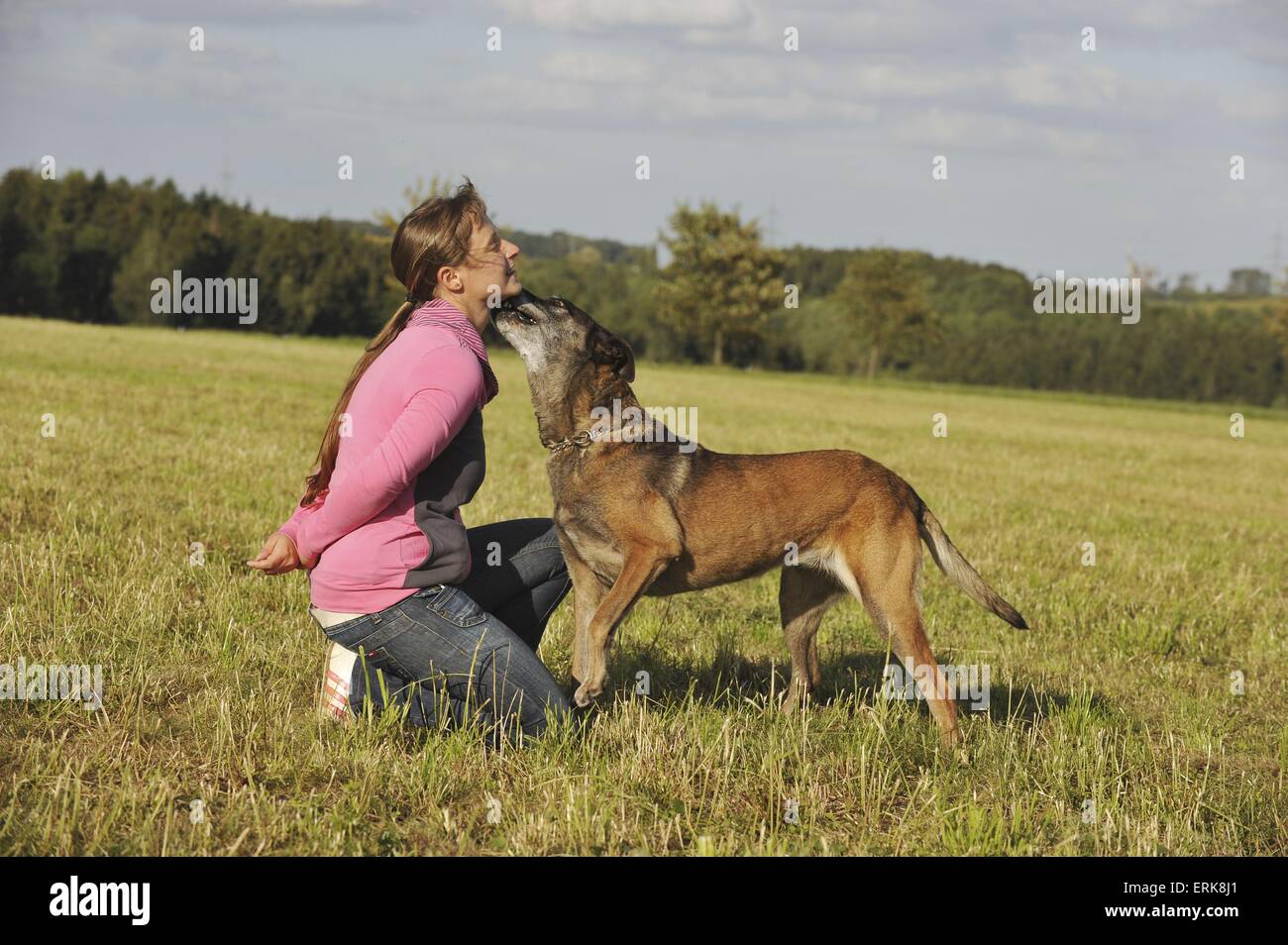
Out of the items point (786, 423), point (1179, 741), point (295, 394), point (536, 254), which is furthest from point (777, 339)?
point (1179, 741)

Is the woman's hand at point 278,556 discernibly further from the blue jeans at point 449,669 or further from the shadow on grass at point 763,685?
the shadow on grass at point 763,685

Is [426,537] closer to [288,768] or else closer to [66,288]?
[288,768]

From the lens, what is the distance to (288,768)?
4.46m

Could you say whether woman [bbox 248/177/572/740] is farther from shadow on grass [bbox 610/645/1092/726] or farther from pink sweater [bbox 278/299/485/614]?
shadow on grass [bbox 610/645/1092/726]

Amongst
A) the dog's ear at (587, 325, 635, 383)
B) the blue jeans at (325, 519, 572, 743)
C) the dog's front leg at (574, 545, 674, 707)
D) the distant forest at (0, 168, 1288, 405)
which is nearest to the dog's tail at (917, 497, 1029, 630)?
the dog's front leg at (574, 545, 674, 707)

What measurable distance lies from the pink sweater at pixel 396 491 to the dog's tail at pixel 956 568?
2.48 meters

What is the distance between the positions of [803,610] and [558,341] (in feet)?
6.48

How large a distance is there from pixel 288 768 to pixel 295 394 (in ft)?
69.2

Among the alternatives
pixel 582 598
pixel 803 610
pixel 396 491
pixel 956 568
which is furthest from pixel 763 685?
pixel 396 491

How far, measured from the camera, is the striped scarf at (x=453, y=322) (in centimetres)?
503

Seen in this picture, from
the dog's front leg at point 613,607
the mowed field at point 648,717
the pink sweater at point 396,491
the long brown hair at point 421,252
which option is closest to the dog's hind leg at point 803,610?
the mowed field at point 648,717

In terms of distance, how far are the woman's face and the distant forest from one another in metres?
57.1

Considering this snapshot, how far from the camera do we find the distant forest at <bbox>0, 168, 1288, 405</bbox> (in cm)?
6881

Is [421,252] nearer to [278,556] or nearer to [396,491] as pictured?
[396,491]
